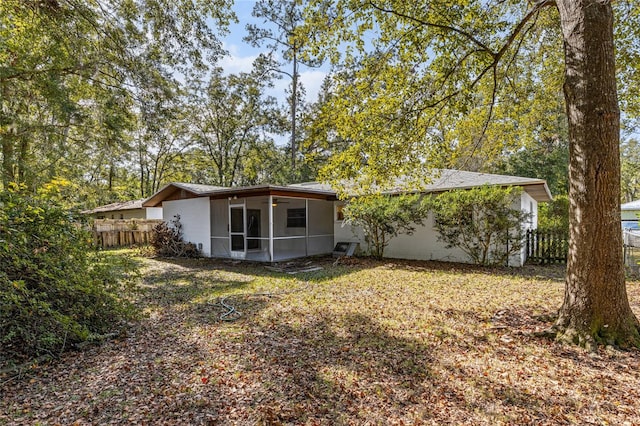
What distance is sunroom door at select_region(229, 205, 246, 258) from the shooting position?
1241 centimetres

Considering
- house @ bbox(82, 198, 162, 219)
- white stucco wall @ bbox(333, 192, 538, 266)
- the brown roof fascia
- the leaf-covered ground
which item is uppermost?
the brown roof fascia

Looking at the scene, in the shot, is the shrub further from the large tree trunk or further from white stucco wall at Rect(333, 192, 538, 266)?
the large tree trunk

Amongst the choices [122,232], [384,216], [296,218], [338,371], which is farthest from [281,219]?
[338,371]

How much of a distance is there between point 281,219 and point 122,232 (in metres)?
9.10

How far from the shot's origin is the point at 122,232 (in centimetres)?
1712

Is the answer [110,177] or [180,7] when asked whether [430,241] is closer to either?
[180,7]

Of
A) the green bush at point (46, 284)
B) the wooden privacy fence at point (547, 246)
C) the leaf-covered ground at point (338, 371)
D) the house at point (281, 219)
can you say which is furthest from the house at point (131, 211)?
the wooden privacy fence at point (547, 246)

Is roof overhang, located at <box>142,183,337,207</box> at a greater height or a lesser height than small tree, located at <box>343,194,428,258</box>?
greater

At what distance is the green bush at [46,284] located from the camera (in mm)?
3490

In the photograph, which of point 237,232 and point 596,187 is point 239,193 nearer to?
point 237,232

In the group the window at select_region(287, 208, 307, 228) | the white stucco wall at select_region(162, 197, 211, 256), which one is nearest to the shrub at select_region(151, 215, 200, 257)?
the white stucco wall at select_region(162, 197, 211, 256)

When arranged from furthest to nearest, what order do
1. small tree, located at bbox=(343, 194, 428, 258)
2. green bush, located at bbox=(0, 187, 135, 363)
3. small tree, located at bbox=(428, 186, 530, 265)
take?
small tree, located at bbox=(343, 194, 428, 258)
small tree, located at bbox=(428, 186, 530, 265)
green bush, located at bbox=(0, 187, 135, 363)

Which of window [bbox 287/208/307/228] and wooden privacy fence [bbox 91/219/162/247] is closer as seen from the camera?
window [bbox 287/208/307/228]

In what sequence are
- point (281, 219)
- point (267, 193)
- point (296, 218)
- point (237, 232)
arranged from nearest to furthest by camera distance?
point (267, 193) < point (237, 232) < point (296, 218) < point (281, 219)
